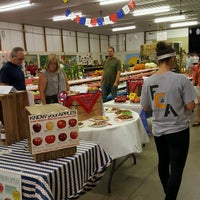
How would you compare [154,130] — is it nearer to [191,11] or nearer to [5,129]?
[5,129]

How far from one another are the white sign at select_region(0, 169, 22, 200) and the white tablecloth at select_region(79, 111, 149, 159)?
1.11 meters

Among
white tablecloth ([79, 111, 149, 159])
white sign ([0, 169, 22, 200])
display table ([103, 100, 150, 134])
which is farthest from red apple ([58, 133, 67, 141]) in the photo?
display table ([103, 100, 150, 134])

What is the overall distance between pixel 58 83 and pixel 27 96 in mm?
1823

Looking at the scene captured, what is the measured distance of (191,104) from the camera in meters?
1.97

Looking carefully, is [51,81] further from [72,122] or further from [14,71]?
[72,122]

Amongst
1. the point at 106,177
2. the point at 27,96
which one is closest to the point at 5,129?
the point at 27,96

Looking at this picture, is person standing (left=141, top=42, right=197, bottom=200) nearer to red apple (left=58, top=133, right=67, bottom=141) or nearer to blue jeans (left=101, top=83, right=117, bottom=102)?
red apple (left=58, top=133, right=67, bottom=141)

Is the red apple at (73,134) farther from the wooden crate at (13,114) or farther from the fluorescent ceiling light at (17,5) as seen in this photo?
the fluorescent ceiling light at (17,5)

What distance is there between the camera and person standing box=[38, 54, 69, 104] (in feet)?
12.0

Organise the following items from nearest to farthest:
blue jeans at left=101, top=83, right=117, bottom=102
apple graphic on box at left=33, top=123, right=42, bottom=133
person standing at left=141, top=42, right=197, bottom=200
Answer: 1. apple graphic on box at left=33, top=123, right=42, bottom=133
2. person standing at left=141, top=42, right=197, bottom=200
3. blue jeans at left=101, top=83, right=117, bottom=102

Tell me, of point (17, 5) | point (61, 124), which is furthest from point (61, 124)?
point (17, 5)

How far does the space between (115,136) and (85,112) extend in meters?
0.50

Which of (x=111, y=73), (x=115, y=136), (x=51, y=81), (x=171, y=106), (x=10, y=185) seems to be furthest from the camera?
(x=111, y=73)

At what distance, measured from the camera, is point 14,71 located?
3.91 m
